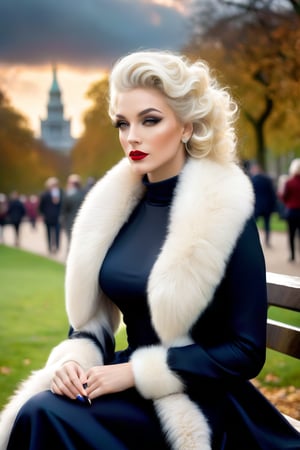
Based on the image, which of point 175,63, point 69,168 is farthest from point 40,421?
point 69,168

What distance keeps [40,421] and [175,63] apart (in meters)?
1.28

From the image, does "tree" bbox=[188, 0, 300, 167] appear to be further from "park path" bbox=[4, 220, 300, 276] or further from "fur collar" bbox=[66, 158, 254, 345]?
"fur collar" bbox=[66, 158, 254, 345]

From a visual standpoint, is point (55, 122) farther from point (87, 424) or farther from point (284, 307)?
point (87, 424)

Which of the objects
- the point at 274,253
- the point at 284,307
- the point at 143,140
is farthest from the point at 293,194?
the point at 143,140

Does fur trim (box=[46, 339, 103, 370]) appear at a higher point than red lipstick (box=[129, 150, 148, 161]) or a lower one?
lower

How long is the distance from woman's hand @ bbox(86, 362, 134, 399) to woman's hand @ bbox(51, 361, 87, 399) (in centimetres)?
3

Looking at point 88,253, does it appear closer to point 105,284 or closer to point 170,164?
point 105,284

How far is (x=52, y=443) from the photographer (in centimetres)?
203

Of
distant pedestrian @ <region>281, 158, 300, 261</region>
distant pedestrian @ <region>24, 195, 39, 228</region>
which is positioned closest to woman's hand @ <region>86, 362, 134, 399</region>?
distant pedestrian @ <region>281, 158, 300, 261</region>

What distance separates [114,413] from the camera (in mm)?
2084

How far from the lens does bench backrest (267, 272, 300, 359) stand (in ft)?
8.49

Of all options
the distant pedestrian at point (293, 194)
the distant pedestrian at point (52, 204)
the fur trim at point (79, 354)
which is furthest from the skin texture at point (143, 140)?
the distant pedestrian at point (52, 204)

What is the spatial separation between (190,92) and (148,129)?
20 cm

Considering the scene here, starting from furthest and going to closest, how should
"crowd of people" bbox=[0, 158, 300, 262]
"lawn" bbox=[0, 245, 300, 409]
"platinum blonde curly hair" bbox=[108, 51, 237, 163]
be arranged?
"crowd of people" bbox=[0, 158, 300, 262], "lawn" bbox=[0, 245, 300, 409], "platinum blonde curly hair" bbox=[108, 51, 237, 163]
